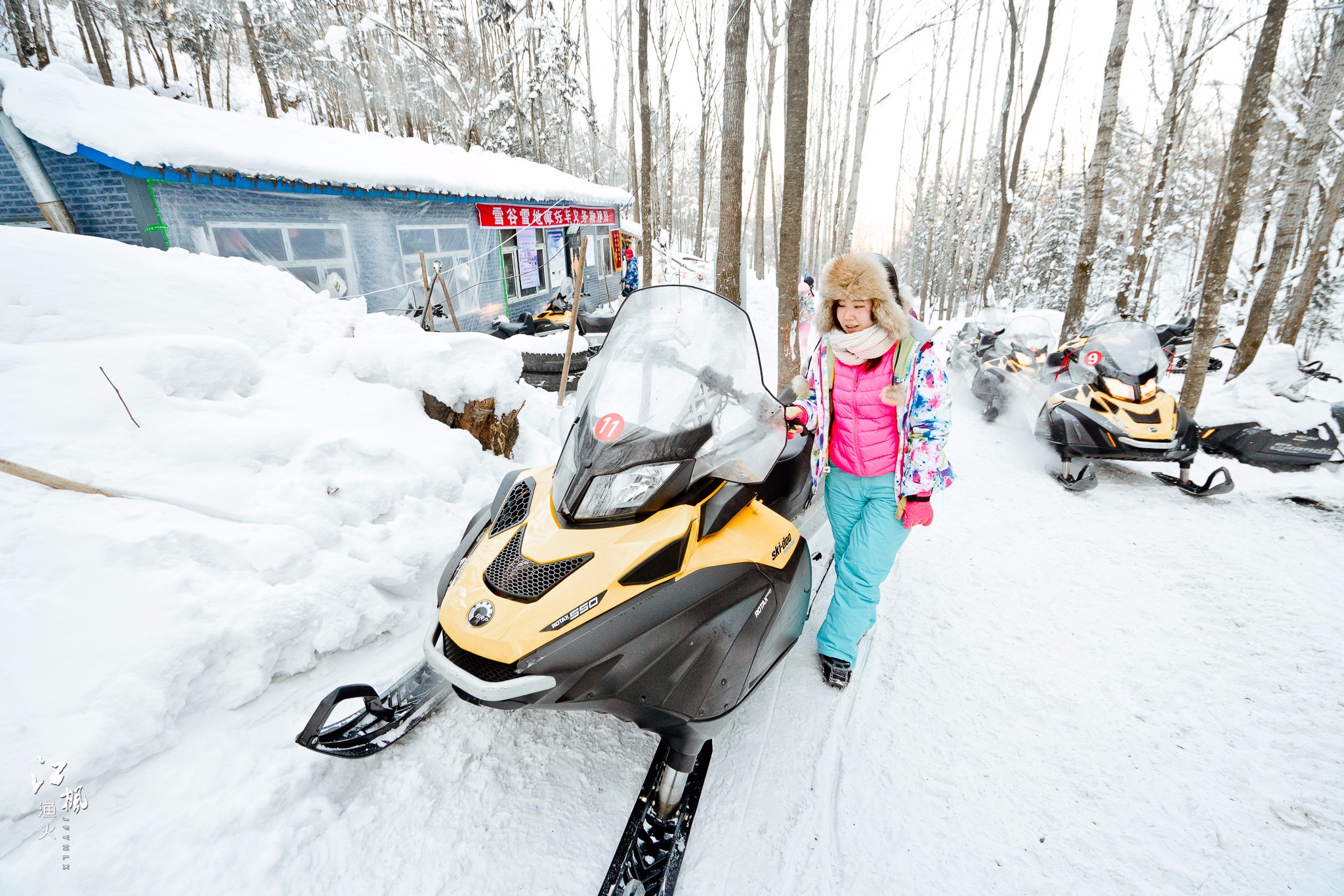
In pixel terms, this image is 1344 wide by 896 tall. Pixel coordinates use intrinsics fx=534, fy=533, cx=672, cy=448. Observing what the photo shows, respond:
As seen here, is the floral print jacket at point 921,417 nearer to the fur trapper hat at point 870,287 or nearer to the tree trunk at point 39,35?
the fur trapper hat at point 870,287

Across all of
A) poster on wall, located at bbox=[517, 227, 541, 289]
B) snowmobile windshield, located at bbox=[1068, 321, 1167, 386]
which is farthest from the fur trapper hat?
poster on wall, located at bbox=[517, 227, 541, 289]

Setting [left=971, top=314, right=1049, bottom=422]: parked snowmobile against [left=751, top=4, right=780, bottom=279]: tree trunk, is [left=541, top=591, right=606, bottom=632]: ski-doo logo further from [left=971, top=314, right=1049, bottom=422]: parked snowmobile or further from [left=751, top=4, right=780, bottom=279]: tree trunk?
[left=751, top=4, right=780, bottom=279]: tree trunk

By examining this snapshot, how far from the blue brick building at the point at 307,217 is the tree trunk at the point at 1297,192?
40.0ft

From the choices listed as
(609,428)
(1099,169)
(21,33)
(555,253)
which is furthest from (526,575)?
(21,33)

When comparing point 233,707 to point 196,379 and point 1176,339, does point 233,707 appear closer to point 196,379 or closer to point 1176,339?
point 196,379

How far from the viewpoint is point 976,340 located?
8.88 metres

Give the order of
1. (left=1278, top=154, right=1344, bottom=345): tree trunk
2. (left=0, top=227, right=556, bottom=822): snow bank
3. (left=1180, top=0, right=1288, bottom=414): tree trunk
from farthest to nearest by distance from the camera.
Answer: (left=1278, top=154, right=1344, bottom=345): tree trunk
(left=1180, top=0, right=1288, bottom=414): tree trunk
(left=0, top=227, right=556, bottom=822): snow bank

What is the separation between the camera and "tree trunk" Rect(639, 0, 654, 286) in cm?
983

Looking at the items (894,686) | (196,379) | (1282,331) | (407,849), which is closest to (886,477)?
(894,686)

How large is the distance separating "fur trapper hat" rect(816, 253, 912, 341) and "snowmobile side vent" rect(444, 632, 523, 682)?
1917mm

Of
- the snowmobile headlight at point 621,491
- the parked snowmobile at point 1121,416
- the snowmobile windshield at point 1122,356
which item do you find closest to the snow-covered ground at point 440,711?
the snowmobile headlight at point 621,491

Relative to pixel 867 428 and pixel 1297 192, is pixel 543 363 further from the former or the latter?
pixel 1297 192

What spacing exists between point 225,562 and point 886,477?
9.27ft

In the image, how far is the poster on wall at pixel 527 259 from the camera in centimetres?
1264
